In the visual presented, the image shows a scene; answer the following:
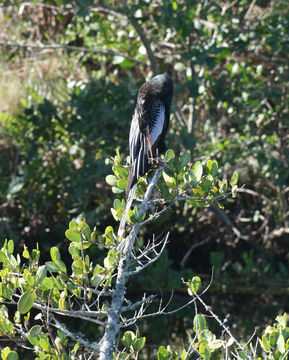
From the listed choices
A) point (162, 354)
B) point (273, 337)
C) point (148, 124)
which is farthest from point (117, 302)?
point (148, 124)

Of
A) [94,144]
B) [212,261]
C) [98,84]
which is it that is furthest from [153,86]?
[212,261]

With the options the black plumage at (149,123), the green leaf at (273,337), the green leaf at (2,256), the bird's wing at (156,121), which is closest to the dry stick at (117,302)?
the green leaf at (2,256)

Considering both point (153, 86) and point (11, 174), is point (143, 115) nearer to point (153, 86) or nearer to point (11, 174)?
point (153, 86)

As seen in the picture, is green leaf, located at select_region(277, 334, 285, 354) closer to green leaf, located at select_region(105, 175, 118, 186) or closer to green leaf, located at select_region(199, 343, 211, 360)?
green leaf, located at select_region(199, 343, 211, 360)

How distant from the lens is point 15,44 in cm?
529

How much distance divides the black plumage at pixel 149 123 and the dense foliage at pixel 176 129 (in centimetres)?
82

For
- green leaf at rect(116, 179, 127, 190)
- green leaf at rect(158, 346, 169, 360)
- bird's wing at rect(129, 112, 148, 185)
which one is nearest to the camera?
green leaf at rect(158, 346, 169, 360)

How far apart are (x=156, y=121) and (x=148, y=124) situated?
0.22 metres

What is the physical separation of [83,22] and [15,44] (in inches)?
25.2

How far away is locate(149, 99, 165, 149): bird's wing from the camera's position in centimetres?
369

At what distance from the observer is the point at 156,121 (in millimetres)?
3789

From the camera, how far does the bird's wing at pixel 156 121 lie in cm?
369

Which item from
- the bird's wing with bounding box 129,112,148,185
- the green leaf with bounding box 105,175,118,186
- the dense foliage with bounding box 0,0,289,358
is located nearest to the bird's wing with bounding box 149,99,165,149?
the bird's wing with bounding box 129,112,148,185

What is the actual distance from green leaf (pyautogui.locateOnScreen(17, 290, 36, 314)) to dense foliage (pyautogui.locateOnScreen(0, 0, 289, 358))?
2821 mm
